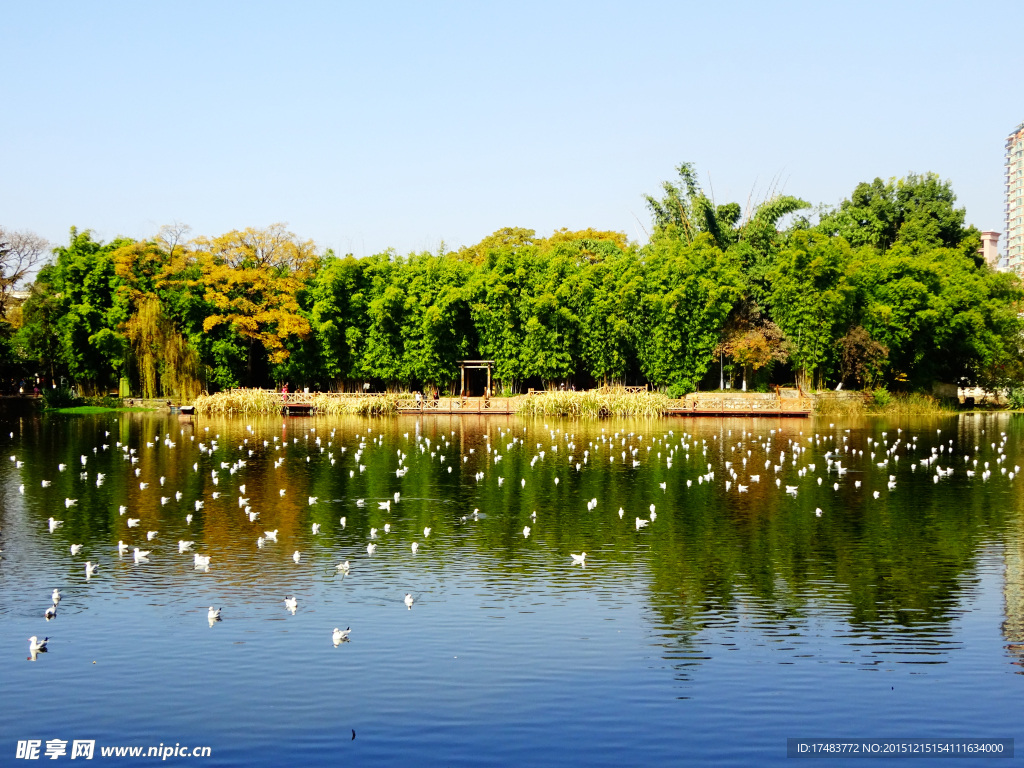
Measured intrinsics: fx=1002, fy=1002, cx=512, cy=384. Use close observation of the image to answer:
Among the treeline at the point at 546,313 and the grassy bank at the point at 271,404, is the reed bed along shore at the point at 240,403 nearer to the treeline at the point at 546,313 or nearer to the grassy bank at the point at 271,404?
the grassy bank at the point at 271,404

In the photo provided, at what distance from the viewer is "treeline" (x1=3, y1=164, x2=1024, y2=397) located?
72875mm

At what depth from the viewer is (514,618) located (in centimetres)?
1694

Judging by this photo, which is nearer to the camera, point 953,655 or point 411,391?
point 953,655

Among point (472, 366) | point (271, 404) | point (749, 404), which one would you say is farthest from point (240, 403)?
point (749, 404)

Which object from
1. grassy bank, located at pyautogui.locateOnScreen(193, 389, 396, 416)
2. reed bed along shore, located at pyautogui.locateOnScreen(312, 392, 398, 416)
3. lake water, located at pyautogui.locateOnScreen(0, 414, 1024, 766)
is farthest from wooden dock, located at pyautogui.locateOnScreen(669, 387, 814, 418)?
lake water, located at pyautogui.locateOnScreen(0, 414, 1024, 766)

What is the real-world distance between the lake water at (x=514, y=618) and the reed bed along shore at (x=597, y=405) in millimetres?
30259

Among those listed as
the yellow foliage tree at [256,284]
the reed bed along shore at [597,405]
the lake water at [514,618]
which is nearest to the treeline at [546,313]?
the yellow foliage tree at [256,284]

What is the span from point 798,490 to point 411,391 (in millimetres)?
51364

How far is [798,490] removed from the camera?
31.6m

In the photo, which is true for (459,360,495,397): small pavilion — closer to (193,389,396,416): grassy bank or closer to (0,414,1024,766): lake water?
(193,389,396,416): grassy bank

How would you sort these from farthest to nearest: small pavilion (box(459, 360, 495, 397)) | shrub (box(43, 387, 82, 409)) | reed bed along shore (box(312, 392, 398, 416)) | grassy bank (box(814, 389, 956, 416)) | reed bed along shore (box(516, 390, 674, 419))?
small pavilion (box(459, 360, 495, 397)) < shrub (box(43, 387, 82, 409)) < grassy bank (box(814, 389, 956, 416)) < reed bed along shore (box(312, 392, 398, 416)) < reed bed along shore (box(516, 390, 674, 419))

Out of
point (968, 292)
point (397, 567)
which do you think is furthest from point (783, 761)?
point (968, 292)

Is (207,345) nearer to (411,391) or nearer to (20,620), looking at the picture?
(411,391)

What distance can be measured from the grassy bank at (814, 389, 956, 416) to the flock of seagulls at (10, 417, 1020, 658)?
15.0 m
